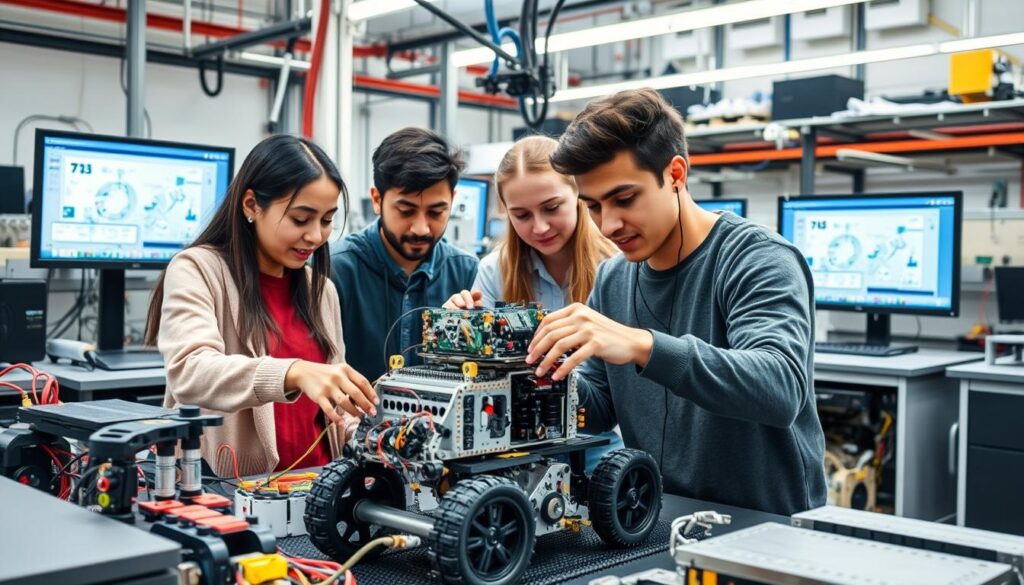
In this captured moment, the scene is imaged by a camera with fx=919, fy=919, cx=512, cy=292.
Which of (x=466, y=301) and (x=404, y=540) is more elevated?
(x=466, y=301)

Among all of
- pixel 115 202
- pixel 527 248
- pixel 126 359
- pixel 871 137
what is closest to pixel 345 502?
pixel 527 248

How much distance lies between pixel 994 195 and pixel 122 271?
5.60 meters

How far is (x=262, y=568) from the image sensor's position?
2.75 ft

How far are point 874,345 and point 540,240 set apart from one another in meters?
2.05

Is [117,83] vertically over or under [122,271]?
over

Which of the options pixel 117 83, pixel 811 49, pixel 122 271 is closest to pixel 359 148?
pixel 117 83

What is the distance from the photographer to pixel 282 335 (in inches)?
66.2

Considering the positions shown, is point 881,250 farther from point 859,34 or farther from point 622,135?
point 859,34

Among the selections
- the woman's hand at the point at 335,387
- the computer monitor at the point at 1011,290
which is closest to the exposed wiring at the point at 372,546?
the woman's hand at the point at 335,387

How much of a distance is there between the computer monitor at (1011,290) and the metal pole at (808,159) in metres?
0.94

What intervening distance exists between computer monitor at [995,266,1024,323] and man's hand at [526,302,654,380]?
2703 millimetres

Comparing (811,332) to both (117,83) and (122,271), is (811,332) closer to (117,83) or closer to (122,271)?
(122,271)

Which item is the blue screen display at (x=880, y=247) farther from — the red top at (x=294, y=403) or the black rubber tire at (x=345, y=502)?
the black rubber tire at (x=345, y=502)

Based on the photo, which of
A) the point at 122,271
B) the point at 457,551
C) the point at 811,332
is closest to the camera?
the point at 457,551
